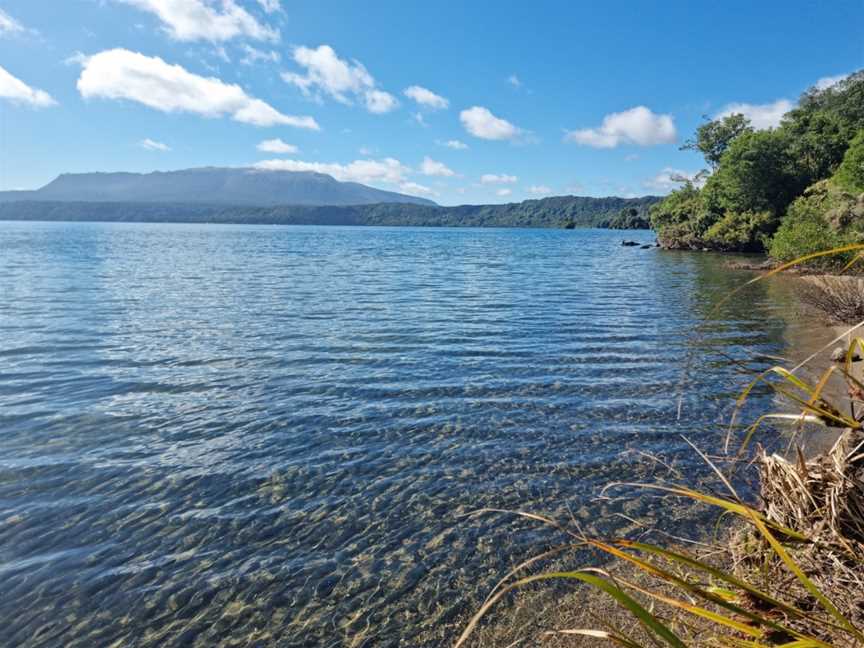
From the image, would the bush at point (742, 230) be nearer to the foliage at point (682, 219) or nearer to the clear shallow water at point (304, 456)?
the foliage at point (682, 219)

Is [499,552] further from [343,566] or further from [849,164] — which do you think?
[849,164]

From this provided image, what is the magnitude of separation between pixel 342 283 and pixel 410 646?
3141 centimetres

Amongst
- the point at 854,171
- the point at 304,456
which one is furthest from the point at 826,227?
the point at 304,456

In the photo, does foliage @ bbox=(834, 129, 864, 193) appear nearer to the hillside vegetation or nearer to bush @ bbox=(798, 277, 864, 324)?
the hillside vegetation

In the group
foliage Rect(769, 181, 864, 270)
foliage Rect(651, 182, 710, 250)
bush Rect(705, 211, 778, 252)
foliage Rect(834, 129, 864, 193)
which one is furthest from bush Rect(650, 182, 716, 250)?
foliage Rect(769, 181, 864, 270)

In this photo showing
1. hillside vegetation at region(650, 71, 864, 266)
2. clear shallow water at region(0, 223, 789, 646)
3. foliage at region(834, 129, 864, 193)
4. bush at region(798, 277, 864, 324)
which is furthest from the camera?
hillside vegetation at region(650, 71, 864, 266)

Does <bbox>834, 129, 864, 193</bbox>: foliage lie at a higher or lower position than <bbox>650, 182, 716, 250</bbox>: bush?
higher

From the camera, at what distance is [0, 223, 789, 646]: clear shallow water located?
5844mm

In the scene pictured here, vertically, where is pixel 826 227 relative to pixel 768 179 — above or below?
below

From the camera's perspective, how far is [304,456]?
362 inches

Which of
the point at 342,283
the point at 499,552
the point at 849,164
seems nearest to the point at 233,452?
the point at 499,552

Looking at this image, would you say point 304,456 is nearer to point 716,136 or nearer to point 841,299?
point 841,299

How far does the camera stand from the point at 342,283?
35.5 metres

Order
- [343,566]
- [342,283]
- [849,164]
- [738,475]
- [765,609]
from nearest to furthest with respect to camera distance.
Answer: [765,609], [343,566], [738,475], [342,283], [849,164]
